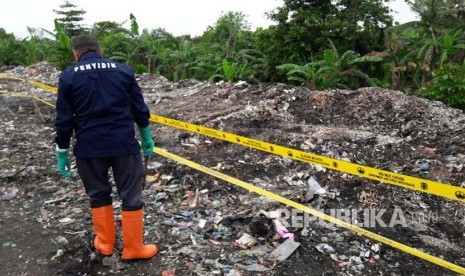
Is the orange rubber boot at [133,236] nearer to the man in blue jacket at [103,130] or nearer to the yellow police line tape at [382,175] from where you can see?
the man in blue jacket at [103,130]

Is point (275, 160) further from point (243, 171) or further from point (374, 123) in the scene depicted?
point (374, 123)

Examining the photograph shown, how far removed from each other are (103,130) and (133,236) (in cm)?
97

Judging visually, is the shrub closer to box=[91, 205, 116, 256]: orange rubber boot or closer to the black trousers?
the black trousers

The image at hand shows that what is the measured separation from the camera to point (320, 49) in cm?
1301

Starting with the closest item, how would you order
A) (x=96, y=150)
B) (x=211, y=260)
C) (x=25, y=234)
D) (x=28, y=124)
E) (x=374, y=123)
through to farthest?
1. (x=96, y=150)
2. (x=211, y=260)
3. (x=25, y=234)
4. (x=374, y=123)
5. (x=28, y=124)

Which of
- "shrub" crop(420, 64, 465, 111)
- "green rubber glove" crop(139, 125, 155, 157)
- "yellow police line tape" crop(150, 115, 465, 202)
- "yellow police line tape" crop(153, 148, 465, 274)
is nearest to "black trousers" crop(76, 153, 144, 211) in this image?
"green rubber glove" crop(139, 125, 155, 157)

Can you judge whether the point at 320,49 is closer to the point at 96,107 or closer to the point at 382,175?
the point at 382,175

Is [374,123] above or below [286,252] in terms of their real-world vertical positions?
above

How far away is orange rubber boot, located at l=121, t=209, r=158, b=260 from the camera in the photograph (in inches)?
141

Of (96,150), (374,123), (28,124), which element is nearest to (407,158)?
(374,123)

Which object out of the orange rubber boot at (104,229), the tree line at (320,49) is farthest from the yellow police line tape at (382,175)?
the tree line at (320,49)

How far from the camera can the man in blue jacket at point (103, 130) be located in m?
3.37

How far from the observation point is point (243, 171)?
5.49 meters

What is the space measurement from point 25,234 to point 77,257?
806 mm
